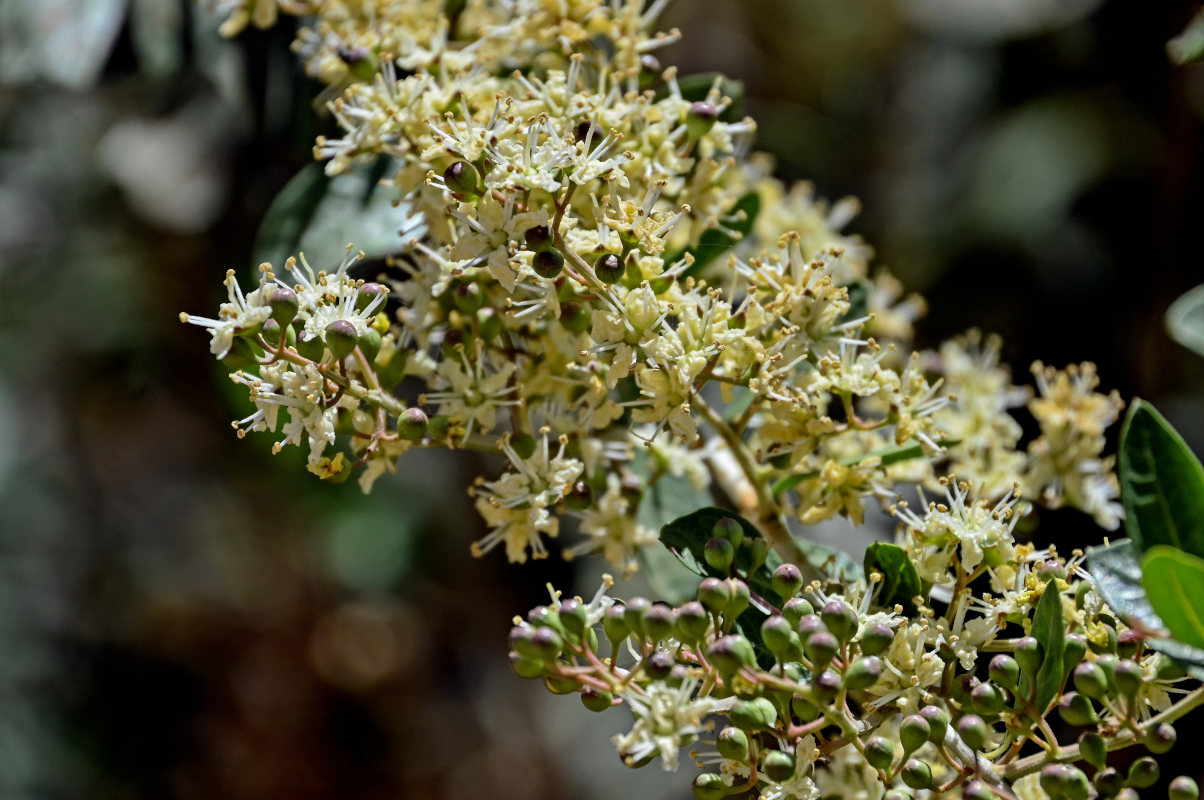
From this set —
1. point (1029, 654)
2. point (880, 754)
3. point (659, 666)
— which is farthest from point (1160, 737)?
point (659, 666)

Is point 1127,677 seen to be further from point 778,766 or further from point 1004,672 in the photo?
point 778,766

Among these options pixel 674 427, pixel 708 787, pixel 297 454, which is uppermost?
pixel 674 427

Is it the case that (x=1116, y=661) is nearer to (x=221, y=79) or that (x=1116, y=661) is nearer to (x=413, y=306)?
(x=413, y=306)

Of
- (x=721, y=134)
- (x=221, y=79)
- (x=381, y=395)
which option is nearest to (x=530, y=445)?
(x=381, y=395)

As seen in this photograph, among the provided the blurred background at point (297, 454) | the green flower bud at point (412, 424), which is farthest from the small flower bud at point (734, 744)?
the blurred background at point (297, 454)

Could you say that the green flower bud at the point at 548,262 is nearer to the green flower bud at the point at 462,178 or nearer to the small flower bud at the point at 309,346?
the green flower bud at the point at 462,178

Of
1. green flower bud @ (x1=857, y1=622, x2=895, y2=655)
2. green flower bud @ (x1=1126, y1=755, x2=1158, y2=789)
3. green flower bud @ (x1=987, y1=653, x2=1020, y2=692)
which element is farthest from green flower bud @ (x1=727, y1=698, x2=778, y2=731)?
green flower bud @ (x1=1126, y1=755, x2=1158, y2=789)
